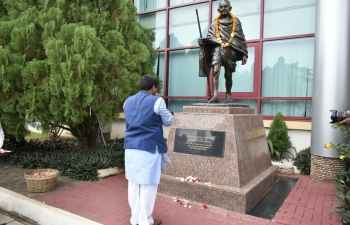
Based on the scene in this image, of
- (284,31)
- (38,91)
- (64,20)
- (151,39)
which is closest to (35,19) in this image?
(64,20)

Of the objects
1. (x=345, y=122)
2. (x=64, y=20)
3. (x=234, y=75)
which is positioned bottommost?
(x=345, y=122)

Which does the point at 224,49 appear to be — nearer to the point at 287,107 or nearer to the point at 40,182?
the point at 287,107

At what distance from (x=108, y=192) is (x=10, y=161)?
3.67 metres

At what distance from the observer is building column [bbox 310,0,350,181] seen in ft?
18.3

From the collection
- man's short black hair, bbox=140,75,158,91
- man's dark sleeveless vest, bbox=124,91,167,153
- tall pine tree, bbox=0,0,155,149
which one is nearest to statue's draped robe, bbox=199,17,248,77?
tall pine tree, bbox=0,0,155,149

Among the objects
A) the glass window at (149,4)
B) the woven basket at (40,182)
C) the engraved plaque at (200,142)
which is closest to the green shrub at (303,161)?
the engraved plaque at (200,142)

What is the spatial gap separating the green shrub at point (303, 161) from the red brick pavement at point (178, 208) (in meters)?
1.17

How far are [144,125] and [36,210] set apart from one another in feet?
7.58

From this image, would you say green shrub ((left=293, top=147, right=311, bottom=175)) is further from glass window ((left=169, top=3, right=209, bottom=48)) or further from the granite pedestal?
glass window ((left=169, top=3, right=209, bottom=48))

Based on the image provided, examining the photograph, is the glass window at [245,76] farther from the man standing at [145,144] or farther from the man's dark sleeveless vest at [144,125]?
the man's dark sleeveless vest at [144,125]

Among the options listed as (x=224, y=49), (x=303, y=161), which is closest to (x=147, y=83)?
(x=224, y=49)

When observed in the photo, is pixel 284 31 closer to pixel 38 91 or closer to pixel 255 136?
pixel 255 136

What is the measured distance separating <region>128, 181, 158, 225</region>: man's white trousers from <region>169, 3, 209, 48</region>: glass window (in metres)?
6.76

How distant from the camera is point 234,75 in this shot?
8336mm
